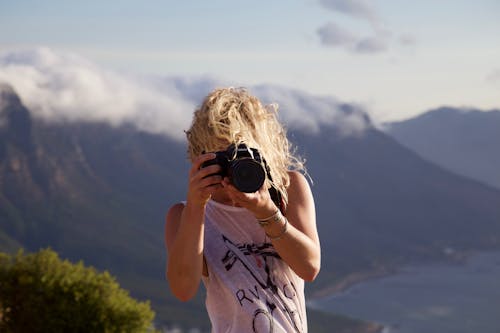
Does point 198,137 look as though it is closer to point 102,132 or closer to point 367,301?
point 367,301

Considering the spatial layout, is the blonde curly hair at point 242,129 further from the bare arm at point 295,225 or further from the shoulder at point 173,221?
the shoulder at point 173,221

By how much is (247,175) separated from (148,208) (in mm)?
151156

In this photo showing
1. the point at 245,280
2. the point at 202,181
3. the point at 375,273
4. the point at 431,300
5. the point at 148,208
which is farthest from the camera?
the point at 375,273

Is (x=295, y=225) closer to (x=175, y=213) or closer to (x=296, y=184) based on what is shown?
(x=296, y=184)

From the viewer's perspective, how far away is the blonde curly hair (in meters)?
2.61

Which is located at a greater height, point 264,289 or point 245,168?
point 245,168

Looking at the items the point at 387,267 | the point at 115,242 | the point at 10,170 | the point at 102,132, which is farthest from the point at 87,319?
the point at 102,132

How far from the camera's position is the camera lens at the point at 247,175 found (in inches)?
95.0

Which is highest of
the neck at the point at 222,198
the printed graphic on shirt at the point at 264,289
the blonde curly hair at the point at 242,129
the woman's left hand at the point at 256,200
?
the blonde curly hair at the point at 242,129

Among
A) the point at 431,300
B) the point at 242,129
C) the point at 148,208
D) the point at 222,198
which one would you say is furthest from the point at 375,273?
the point at 242,129

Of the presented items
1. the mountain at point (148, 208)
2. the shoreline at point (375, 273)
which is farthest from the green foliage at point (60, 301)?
the shoreline at point (375, 273)

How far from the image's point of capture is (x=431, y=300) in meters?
136

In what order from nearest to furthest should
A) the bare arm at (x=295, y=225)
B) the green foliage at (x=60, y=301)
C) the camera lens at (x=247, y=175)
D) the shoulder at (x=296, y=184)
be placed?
the camera lens at (x=247, y=175)
the bare arm at (x=295, y=225)
the shoulder at (x=296, y=184)
the green foliage at (x=60, y=301)

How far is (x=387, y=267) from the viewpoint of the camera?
167000 millimetres
